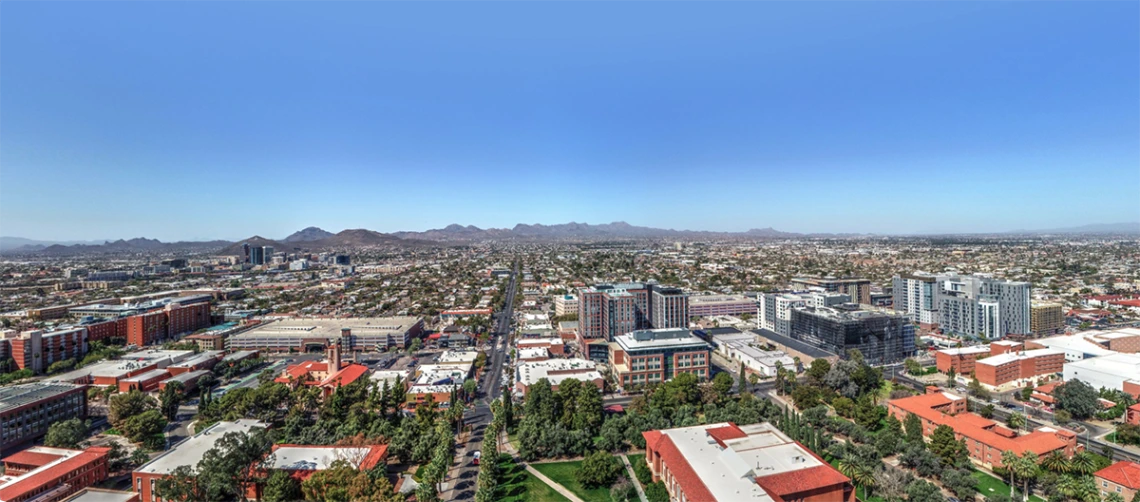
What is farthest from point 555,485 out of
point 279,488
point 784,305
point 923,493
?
point 784,305

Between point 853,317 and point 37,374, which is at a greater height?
point 853,317

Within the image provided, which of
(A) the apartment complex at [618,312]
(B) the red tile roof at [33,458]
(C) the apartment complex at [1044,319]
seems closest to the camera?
(B) the red tile roof at [33,458]

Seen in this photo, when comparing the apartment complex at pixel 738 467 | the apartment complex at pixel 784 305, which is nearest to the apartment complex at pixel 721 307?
the apartment complex at pixel 784 305

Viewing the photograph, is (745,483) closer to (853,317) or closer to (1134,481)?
(1134,481)

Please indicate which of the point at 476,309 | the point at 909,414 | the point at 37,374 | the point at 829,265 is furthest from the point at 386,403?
the point at 829,265

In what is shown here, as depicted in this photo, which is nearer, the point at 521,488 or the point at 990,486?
the point at 990,486

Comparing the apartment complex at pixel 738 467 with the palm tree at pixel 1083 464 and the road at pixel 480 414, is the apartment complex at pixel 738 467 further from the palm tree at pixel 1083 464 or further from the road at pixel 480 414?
the palm tree at pixel 1083 464

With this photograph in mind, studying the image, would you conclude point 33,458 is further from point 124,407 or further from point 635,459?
point 635,459
